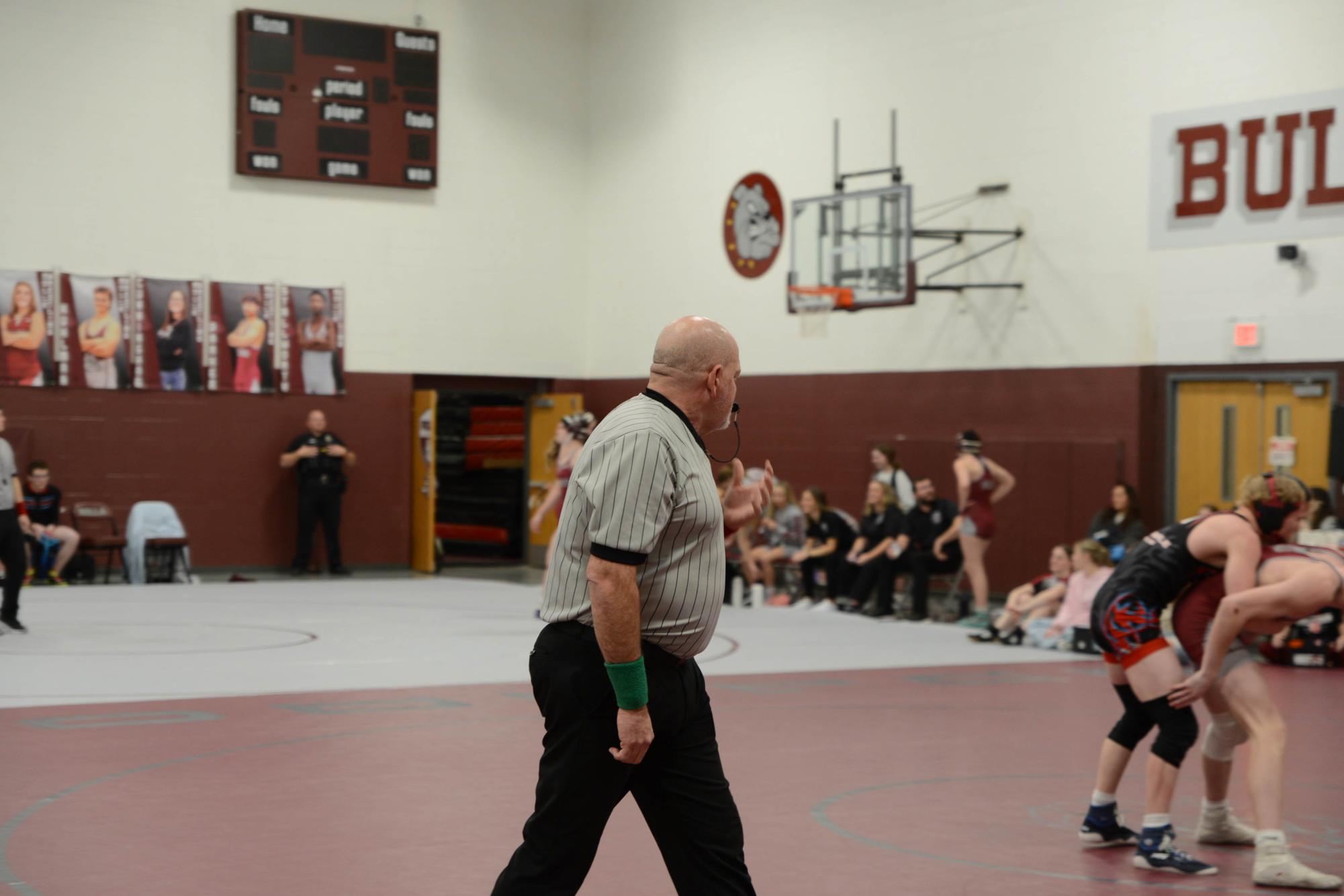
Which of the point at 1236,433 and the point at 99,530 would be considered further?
the point at 99,530

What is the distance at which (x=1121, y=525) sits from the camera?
14422 millimetres

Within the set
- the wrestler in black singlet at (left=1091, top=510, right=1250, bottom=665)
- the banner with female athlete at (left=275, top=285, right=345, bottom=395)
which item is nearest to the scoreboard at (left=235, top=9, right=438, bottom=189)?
the banner with female athlete at (left=275, top=285, right=345, bottom=395)

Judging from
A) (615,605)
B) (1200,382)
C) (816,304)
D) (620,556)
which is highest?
(816,304)

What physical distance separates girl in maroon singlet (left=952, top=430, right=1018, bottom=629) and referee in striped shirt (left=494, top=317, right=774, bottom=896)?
1149 cm

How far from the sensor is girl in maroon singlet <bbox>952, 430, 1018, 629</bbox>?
1523 cm

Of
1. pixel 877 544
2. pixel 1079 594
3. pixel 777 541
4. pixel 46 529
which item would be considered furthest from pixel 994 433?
pixel 46 529

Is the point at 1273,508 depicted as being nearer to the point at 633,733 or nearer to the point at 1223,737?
the point at 1223,737

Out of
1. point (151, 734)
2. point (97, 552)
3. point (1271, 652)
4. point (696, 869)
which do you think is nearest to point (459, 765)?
point (151, 734)

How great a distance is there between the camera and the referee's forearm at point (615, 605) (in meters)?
3.65

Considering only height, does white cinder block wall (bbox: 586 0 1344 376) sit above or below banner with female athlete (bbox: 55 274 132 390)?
above

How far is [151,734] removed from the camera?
27.7 feet

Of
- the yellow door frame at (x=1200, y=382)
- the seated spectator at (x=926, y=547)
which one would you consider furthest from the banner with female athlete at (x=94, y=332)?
the yellow door frame at (x=1200, y=382)

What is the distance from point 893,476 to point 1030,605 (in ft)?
10.5

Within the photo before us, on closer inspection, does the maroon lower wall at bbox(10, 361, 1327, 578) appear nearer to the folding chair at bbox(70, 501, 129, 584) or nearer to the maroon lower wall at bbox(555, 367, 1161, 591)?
the maroon lower wall at bbox(555, 367, 1161, 591)
